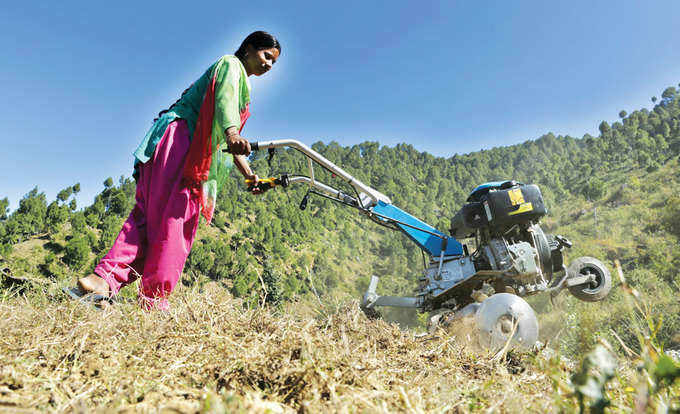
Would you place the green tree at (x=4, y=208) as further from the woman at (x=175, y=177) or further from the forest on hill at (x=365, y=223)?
the woman at (x=175, y=177)

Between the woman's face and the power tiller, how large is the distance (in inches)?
19.3

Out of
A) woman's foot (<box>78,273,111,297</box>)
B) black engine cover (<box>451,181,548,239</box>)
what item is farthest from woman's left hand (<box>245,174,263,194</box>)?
black engine cover (<box>451,181,548,239</box>)

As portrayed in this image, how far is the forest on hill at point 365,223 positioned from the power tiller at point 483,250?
1794mm

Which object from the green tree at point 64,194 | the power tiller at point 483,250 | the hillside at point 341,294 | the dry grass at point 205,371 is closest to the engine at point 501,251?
the power tiller at point 483,250

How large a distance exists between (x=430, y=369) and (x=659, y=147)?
5732 cm

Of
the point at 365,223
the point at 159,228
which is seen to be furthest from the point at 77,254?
the point at 365,223

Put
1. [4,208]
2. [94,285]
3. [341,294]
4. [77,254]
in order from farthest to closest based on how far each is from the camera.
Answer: [4,208]
[77,254]
[341,294]
[94,285]

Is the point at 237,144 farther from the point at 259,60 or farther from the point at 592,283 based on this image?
the point at 592,283

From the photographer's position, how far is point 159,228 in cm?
185

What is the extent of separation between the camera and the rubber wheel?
3.23 m

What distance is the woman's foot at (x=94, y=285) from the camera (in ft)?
5.27

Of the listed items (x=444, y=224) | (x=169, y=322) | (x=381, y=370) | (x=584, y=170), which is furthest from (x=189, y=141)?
(x=584, y=170)

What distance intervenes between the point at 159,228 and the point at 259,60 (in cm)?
112

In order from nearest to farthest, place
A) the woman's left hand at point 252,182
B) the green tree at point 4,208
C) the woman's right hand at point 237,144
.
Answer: the woman's right hand at point 237,144
the woman's left hand at point 252,182
the green tree at point 4,208
